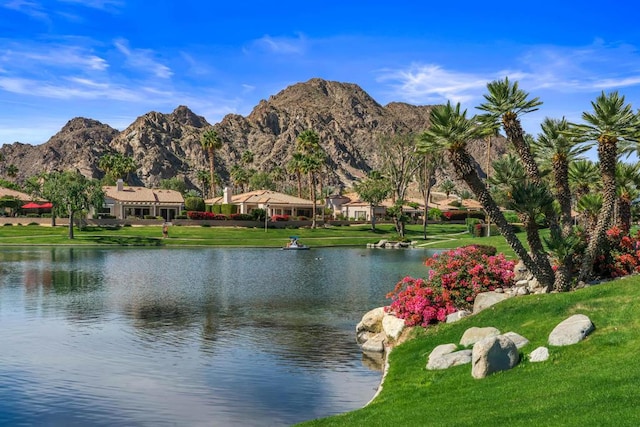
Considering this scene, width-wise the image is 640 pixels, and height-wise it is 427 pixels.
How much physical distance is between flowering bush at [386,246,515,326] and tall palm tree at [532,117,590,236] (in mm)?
3169

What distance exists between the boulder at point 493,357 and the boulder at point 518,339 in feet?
3.45

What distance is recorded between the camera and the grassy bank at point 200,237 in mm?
93500

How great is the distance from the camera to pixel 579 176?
35.7 metres

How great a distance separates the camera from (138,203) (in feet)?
434

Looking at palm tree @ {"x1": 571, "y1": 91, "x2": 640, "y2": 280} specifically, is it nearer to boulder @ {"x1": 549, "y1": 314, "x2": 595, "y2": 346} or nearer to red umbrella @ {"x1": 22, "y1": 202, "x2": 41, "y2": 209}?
boulder @ {"x1": 549, "y1": 314, "x2": 595, "y2": 346}

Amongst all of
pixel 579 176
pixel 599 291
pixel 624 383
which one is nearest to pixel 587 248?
pixel 599 291

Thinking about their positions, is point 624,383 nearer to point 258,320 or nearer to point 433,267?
point 433,267

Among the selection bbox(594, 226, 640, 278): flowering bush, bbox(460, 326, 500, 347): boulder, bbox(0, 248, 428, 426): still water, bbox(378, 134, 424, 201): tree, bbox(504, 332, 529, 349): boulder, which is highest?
bbox(378, 134, 424, 201): tree

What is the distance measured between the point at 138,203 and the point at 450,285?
113 meters

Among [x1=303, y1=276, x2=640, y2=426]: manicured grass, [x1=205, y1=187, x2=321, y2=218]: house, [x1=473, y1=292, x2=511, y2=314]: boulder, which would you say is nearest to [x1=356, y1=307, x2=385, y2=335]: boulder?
[x1=473, y1=292, x2=511, y2=314]: boulder

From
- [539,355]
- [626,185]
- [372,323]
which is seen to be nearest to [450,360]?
[539,355]

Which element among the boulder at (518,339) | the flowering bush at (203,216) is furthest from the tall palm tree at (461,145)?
the flowering bush at (203,216)

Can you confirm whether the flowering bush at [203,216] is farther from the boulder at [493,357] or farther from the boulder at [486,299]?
the boulder at [493,357]

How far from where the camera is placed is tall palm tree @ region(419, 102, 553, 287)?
2342cm
